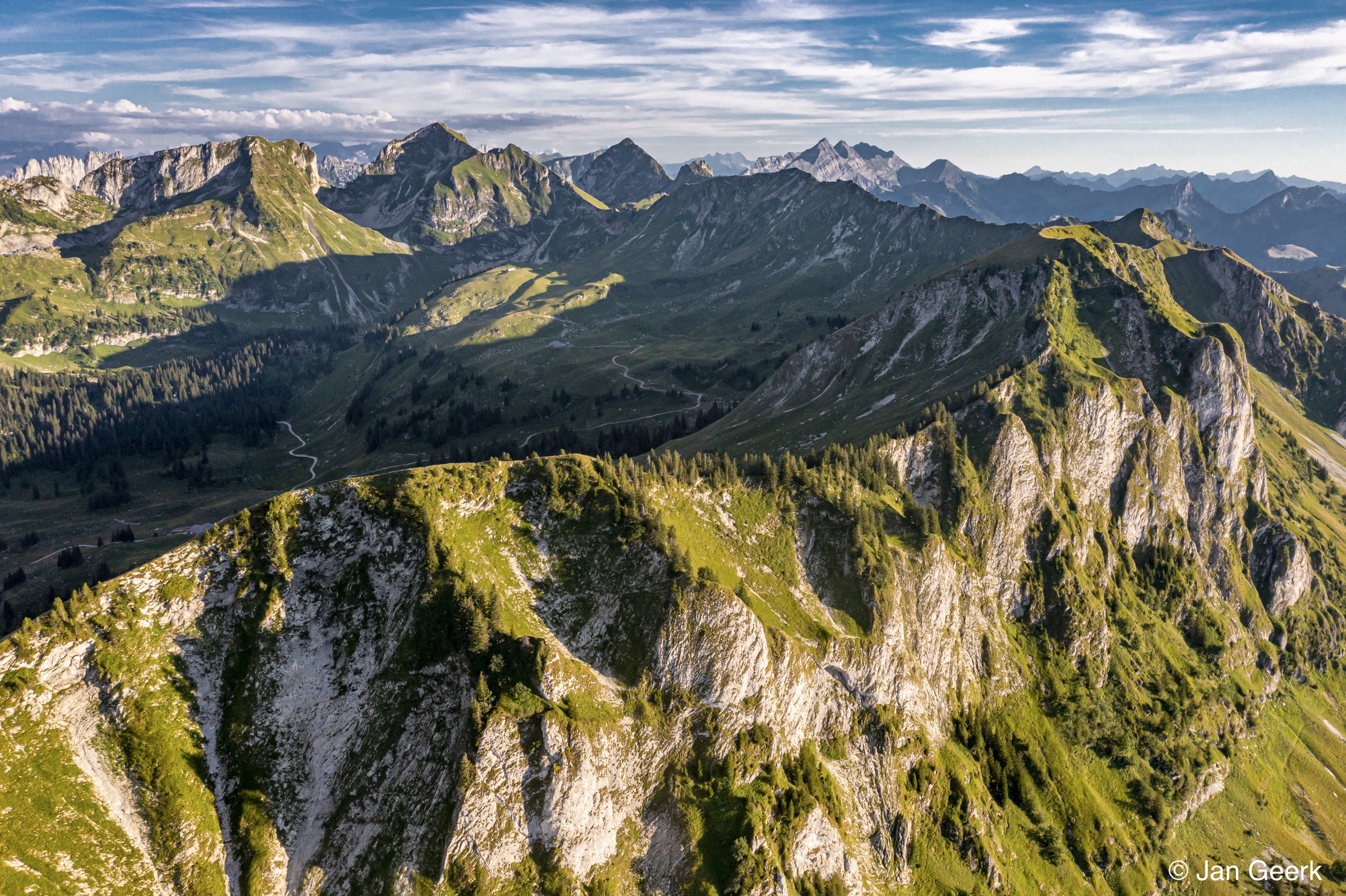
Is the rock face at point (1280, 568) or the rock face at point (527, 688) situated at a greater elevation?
the rock face at point (527, 688)

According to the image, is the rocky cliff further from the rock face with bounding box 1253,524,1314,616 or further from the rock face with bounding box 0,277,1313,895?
the rock face with bounding box 1253,524,1314,616

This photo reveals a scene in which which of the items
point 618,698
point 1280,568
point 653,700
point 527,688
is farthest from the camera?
point 1280,568

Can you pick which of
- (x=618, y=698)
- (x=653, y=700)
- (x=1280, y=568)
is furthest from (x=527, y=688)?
(x=1280, y=568)

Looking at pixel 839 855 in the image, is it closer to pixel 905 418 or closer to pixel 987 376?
pixel 905 418

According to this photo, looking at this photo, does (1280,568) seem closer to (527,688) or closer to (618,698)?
(618,698)

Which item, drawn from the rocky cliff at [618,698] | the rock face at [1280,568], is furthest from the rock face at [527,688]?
the rock face at [1280,568]

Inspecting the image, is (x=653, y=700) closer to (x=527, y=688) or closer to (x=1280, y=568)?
(x=527, y=688)

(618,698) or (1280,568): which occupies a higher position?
(618,698)

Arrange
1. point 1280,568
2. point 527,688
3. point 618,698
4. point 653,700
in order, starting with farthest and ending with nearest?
point 1280,568 < point 653,700 < point 618,698 < point 527,688

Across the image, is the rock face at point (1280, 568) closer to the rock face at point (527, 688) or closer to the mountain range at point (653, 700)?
→ the mountain range at point (653, 700)

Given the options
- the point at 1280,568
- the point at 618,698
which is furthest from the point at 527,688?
the point at 1280,568

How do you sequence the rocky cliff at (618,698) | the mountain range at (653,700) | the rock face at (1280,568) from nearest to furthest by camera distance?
the rocky cliff at (618,698) → the mountain range at (653,700) → the rock face at (1280,568)

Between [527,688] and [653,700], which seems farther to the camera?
[653,700]

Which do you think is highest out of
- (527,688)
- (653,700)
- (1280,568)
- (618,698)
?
(527,688)
